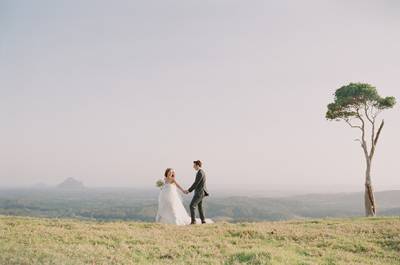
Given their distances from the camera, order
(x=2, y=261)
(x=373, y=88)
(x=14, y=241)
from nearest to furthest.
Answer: (x=2, y=261) → (x=14, y=241) → (x=373, y=88)

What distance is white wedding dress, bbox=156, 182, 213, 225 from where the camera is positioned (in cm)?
2767

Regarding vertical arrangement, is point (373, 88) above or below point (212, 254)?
above

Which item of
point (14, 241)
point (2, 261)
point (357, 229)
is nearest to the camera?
point (2, 261)

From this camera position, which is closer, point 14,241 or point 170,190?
point 14,241

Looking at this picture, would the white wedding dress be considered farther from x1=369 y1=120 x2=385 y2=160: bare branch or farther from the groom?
x1=369 y1=120 x2=385 y2=160: bare branch

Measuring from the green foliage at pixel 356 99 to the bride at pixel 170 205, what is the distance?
75.1ft

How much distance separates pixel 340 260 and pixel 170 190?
598 inches

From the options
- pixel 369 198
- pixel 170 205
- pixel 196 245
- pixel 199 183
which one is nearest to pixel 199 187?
pixel 199 183

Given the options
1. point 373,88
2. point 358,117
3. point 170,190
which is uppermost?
point 373,88

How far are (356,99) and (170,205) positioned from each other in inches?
998

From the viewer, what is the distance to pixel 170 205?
2794 centimetres

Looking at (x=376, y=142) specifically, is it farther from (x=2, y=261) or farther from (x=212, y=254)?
(x=2, y=261)

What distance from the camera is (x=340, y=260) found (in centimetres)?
1550

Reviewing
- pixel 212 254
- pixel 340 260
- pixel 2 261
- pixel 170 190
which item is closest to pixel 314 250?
pixel 340 260
